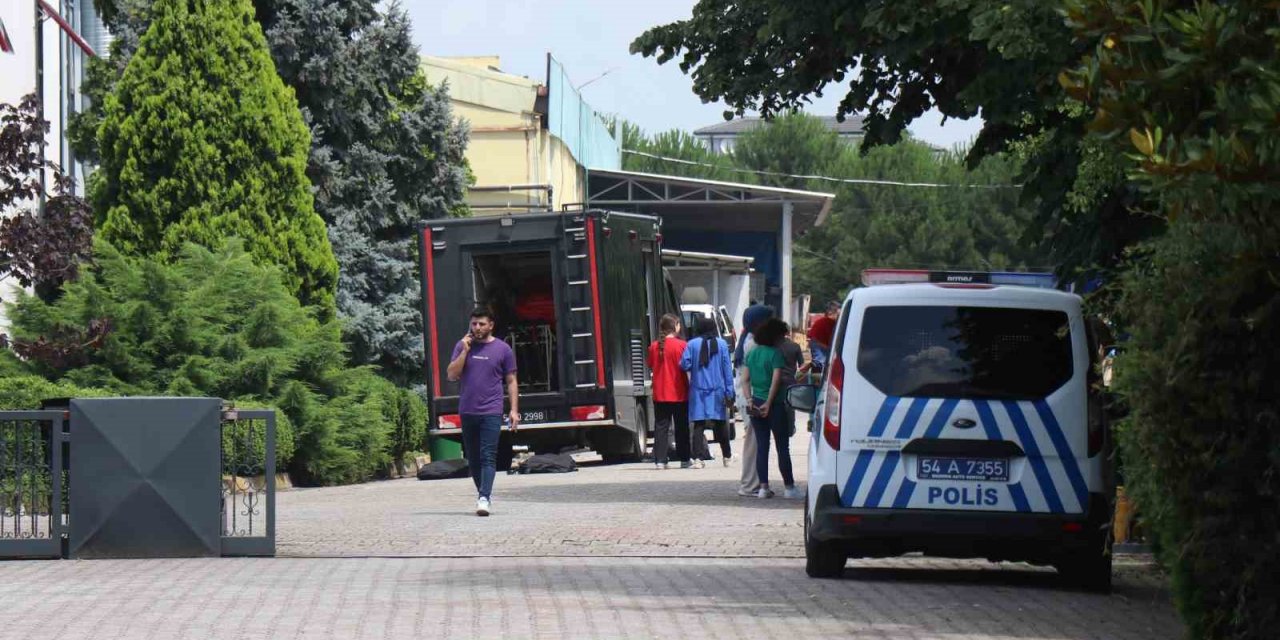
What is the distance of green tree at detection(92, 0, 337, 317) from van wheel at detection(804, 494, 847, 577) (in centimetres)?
1402

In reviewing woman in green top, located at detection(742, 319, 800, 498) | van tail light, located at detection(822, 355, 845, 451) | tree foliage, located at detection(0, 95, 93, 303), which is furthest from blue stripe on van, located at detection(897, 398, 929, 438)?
tree foliage, located at detection(0, 95, 93, 303)

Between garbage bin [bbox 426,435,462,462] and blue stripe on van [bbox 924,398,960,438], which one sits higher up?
blue stripe on van [bbox 924,398,960,438]

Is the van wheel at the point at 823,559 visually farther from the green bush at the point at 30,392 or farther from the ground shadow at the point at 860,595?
the green bush at the point at 30,392

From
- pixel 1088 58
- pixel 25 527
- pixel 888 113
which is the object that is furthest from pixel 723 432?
pixel 1088 58

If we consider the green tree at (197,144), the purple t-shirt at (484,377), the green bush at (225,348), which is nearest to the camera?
the purple t-shirt at (484,377)

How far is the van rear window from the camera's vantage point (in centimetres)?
1110

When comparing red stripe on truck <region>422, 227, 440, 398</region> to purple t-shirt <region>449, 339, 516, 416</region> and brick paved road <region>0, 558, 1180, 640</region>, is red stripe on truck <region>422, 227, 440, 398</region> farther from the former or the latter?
brick paved road <region>0, 558, 1180, 640</region>

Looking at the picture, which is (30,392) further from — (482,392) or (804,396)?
(804,396)

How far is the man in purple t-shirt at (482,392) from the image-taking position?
16.2m

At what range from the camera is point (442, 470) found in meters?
23.2

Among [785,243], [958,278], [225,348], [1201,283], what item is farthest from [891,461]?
[785,243]

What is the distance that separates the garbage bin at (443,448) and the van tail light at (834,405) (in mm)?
13481

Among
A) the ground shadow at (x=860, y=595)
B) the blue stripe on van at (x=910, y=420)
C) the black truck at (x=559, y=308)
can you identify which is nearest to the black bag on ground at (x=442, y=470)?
the black truck at (x=559, y=308)

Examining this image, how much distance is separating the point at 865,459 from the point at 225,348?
11443mm
